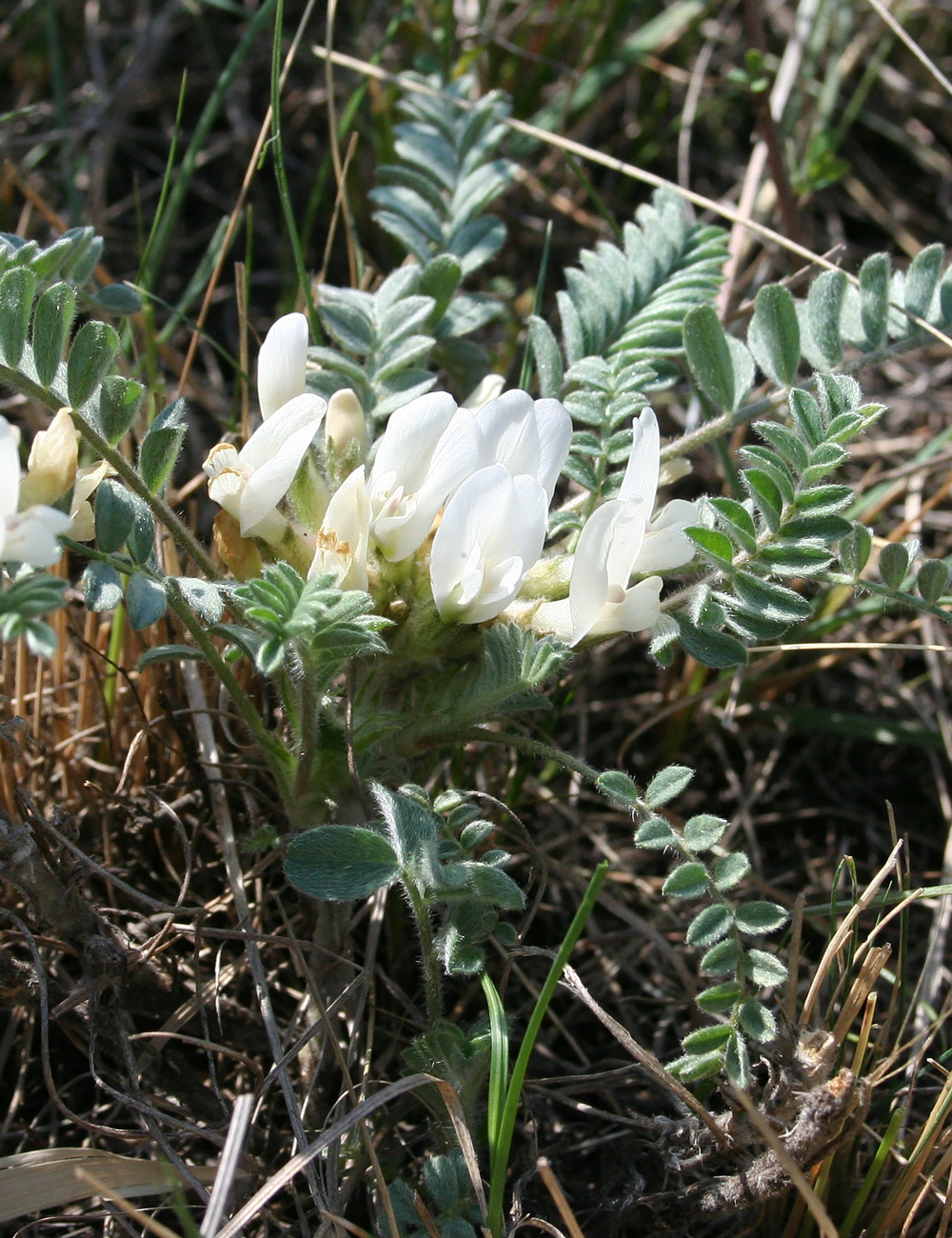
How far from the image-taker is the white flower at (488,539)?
1536 millimetres

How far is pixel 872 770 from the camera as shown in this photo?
2635 mm

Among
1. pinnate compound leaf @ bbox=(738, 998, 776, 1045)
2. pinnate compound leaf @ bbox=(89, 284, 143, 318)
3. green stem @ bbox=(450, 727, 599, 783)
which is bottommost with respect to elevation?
pinnate compound leaf @ bbox=(738, 998, 776, 1045)

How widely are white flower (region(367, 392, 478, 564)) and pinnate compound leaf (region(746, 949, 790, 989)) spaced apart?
Answer: 0.73 m

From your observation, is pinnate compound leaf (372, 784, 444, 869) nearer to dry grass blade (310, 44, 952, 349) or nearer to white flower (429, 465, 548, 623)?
white flower (429, 465, 548, 623)

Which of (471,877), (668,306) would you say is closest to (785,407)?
(668,306)

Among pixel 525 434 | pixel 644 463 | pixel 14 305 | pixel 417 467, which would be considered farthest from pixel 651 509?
pixel 14 305

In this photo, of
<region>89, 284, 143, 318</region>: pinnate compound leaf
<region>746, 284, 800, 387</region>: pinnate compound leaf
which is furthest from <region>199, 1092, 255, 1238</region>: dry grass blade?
<region>746, 284, 800, 387</region>: pinnate compound leaf

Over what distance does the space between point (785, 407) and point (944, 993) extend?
45.5 inches

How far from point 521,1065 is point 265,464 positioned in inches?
34.7

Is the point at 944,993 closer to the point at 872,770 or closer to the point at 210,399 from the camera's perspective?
the point at 872,770

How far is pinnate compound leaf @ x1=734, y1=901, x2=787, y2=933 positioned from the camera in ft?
4.79

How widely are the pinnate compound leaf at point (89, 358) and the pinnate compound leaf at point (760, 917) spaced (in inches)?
43.6

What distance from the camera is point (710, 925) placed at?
1.48 meters

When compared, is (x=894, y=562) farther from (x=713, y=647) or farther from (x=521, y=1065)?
(x=521, y=1065)
